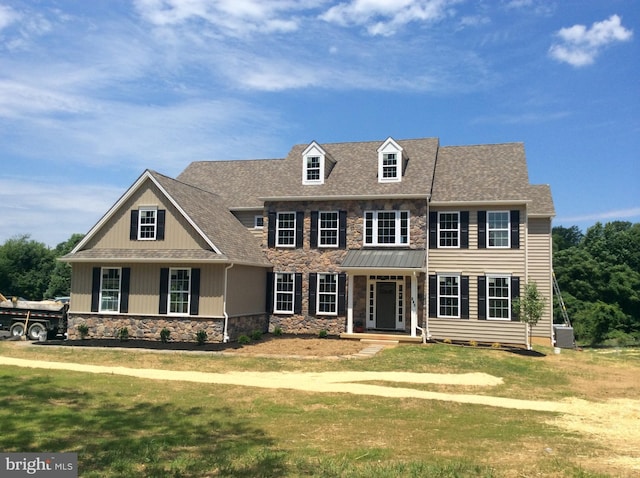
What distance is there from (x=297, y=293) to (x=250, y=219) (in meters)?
4.87

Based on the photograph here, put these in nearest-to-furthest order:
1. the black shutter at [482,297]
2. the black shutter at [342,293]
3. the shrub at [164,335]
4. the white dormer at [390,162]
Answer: the shrub at [164,335], the black shutter at [482,297], the black shutter at [342,293], the white dormer at [390,162]

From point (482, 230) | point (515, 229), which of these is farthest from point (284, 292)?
point (515, 229)

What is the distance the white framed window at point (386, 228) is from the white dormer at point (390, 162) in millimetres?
1787

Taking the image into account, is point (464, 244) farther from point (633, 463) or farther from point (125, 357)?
point (633, 463)

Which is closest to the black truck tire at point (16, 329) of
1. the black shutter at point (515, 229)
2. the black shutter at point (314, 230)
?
the black shutter at point (314, 230)

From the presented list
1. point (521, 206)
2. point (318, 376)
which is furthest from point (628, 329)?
point (318, 376)

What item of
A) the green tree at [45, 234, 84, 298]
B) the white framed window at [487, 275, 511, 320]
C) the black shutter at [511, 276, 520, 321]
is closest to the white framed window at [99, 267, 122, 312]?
the white framed window at [487, 275, 511, 320]

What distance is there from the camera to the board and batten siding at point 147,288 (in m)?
21.8

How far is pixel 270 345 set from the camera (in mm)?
21734

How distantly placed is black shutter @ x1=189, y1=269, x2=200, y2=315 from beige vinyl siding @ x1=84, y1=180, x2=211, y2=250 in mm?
1215

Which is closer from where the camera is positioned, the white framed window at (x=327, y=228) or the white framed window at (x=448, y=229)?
the white framed window at (x=448, y=229)

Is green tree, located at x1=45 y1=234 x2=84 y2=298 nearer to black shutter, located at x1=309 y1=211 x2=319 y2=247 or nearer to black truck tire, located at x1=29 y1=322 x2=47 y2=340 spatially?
black truck tire, located at x1=29 y1=322 x2=47 y2=340

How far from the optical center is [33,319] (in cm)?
2398

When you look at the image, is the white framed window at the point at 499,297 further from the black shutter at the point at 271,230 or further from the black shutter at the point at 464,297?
the black shutter at the point at 271,230
